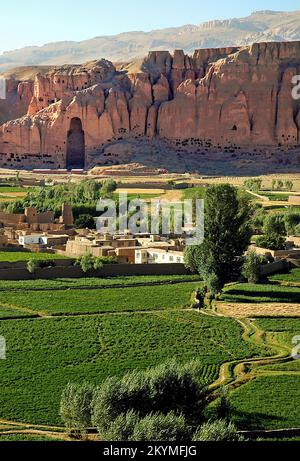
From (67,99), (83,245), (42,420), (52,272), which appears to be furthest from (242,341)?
(67,99)

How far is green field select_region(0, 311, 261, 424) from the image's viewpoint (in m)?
25.8

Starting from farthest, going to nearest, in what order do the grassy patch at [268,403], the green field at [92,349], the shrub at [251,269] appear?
the shrub at [251,269] → the green field at [92,349] → the grassy patch at [268,403]

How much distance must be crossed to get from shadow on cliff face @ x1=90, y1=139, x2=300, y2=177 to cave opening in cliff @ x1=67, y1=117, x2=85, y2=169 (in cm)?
419

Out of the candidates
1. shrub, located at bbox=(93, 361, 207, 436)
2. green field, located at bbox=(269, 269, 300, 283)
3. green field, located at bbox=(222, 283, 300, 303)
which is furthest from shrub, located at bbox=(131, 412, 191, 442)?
green field, located at bbox=(269, 269, 300, 283)

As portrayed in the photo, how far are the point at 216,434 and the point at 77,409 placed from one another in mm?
3902

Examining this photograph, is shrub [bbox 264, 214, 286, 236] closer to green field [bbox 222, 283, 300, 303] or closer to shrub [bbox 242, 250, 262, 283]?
shrub [bbox 242, 250, 262, 283]

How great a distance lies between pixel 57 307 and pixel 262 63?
60372 mm

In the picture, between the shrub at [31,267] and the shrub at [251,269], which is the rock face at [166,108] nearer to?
the shrub at [251,269]

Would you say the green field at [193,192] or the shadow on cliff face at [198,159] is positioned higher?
the green field at [193,192]

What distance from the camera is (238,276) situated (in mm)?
42438

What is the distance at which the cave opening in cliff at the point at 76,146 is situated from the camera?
98.9 meters

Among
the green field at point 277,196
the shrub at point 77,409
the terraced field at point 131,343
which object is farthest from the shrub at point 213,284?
the green field at point 277,196

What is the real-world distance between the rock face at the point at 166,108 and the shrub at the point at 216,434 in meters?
71.8
